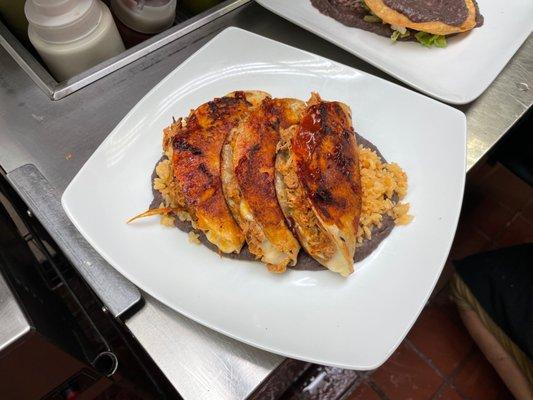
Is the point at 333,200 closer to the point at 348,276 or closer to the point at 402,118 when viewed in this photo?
the point at 348,276

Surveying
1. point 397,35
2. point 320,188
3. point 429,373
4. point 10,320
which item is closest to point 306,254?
point 320,188

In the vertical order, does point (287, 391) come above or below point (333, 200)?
below

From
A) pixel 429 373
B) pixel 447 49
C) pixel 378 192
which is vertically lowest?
pixel 429 373

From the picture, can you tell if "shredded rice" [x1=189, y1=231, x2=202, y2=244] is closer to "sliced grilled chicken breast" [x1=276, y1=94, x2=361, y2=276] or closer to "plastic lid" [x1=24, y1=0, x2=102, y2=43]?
"sliced grilled chicken breast" [x1=276, y1=94, x2=361, y2=276]

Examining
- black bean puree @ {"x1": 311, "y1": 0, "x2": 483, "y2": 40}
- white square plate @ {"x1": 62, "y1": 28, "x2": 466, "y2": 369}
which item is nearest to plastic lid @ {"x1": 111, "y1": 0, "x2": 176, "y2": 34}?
white square plate @ {"x1": 62, "y1": 28, "x2": 466, "y2": 369}

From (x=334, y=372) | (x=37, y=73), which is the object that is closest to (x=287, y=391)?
(x=334, y=372)

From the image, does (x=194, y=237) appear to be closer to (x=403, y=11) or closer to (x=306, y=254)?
(x=306, y=254)
